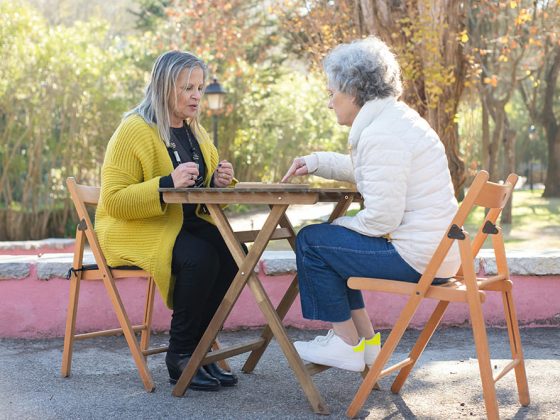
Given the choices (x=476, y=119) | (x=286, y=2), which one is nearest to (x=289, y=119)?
(x=476, y=119)

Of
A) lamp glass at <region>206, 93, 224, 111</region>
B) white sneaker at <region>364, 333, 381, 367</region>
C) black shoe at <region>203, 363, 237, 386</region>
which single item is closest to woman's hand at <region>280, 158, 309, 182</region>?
white sneaker at <region>364, 333, 381, 367</region>

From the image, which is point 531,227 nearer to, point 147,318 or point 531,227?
point 531,227

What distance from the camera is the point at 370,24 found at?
8102 mm

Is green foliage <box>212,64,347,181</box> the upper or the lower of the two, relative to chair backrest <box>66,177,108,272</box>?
lower

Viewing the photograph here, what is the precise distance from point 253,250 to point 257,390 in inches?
26.0

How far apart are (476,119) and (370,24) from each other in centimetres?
1888

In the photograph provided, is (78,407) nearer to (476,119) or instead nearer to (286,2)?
(286,2)

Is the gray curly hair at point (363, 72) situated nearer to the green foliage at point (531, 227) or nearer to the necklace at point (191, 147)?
the necklace at point (191, 147)

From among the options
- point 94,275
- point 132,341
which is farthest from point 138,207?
point 132,341

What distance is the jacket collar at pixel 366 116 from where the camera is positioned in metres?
3.20

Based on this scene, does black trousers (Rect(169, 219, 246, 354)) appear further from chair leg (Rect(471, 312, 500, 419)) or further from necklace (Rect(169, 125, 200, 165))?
Result: chair leg (Rect(471, 312, 500, 419))

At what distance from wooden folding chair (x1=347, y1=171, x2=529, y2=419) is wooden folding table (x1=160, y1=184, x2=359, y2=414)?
10.9 inches

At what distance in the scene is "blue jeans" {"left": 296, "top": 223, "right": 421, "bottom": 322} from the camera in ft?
10.5

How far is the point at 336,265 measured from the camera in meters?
3.23
